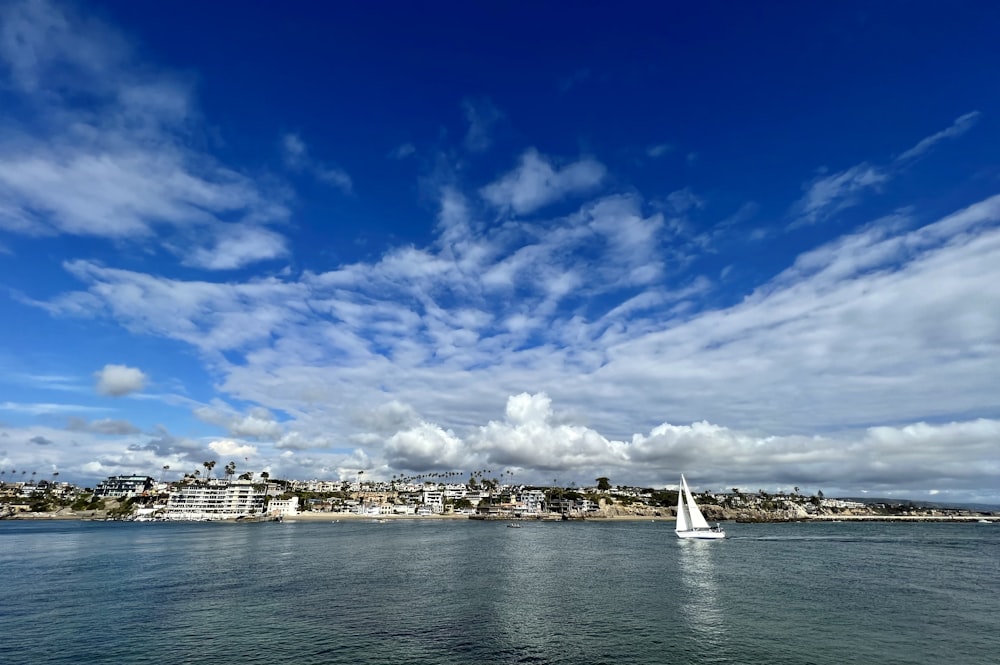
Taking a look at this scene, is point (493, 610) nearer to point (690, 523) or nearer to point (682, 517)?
point (682, 517)

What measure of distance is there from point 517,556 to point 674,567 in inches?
1294

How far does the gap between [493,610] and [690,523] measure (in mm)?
129214

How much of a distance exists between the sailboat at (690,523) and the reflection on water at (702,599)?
4022 cm

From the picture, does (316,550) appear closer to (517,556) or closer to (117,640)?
(517,556)

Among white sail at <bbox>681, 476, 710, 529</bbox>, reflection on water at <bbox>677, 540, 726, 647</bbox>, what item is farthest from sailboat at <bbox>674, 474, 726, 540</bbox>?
reflection on water at <bbox>677, 540, 726, 647</bbox>

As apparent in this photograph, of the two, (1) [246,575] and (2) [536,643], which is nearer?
(2) [536,643]

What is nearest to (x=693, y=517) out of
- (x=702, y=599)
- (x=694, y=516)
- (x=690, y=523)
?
(x=694, y=516)

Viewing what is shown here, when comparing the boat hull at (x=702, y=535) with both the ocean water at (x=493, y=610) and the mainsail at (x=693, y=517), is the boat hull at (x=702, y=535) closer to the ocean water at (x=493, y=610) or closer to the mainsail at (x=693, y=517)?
the mainsail at (x=693, y=517)

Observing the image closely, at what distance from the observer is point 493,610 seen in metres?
54.6

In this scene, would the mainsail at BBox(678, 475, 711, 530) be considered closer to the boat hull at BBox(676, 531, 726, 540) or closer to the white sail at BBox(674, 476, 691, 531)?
the white sail at BBox(674, 476, 691, 531)

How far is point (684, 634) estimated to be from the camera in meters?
45.7

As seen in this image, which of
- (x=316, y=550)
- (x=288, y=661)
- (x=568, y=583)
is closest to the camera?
(x=288, y=661)

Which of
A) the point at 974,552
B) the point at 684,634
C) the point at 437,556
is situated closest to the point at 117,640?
the point at 684,634

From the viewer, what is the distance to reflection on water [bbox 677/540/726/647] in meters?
46.0
